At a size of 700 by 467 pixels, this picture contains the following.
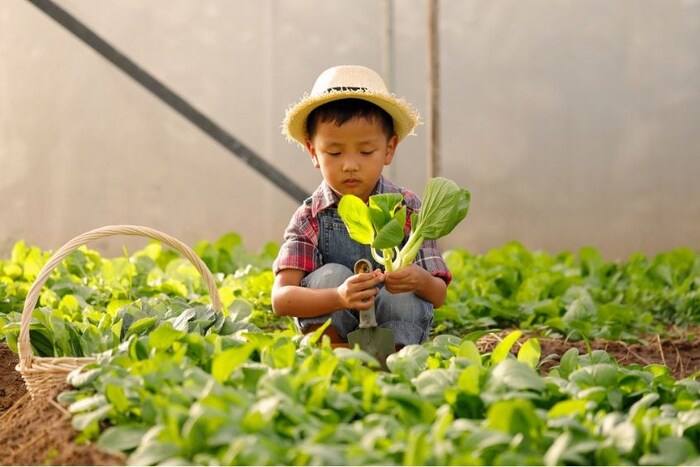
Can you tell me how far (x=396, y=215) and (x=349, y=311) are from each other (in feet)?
1.45

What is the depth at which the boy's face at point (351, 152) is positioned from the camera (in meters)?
2.48

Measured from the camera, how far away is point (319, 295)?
2406mm

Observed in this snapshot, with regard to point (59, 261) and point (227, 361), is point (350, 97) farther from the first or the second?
point (227, 361)

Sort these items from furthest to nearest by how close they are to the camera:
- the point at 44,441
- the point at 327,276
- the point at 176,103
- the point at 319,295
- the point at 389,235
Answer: the point at 176,103 → the point at 327,276 → the point at 319,295 → the point at 389,235 → the point at 44,441

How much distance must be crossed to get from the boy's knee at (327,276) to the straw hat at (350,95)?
365 millimetres

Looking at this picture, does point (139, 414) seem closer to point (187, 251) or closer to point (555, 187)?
point (187, 251)

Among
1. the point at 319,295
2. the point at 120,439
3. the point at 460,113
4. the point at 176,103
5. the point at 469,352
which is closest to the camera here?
the point at 120,439

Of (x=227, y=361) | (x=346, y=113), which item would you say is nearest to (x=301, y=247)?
(x=346, y=113)

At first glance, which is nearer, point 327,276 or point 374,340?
point 374,340

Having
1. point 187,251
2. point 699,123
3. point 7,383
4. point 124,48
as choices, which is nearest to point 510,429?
point 187,251

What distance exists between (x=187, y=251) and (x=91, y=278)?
1.48 m

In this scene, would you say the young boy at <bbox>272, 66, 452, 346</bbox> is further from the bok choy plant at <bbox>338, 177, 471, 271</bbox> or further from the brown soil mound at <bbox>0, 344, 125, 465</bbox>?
the brown soil mound at <bbox>0, 344, 125, 465</bbox>

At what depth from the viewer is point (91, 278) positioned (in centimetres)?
380

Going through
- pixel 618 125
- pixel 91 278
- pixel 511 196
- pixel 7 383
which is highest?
pixel 618 125
